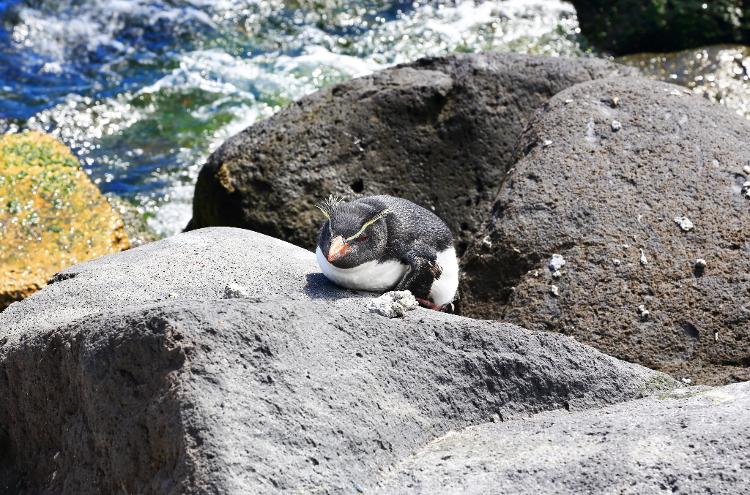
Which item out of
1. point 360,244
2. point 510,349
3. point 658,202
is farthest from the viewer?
point 658,202

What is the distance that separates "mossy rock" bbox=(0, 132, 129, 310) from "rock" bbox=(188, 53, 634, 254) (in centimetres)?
95

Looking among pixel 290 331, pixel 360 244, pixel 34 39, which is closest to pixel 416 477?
pixel 290 331

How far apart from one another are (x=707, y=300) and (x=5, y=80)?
28.7 feet

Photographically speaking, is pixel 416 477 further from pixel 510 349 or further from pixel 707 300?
pixel 707 300

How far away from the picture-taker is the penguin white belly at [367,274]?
482 centimetres

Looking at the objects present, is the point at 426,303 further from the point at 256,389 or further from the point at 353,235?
the point at 256,389

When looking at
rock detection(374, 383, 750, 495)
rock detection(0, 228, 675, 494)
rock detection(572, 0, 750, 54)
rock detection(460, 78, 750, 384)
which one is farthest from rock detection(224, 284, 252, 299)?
rock detection(572, 0, 750, 54)

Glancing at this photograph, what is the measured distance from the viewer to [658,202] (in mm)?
5461

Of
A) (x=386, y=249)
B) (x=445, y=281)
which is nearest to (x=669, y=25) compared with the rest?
(x=445, y=281)

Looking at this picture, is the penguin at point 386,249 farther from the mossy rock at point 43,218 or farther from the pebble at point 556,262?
the mossy rock at point 43,218

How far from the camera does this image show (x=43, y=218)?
7.56 metres

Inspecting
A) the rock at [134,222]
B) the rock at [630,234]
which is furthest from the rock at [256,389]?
the rock at [134,222]

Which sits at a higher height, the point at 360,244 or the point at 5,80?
the point at 360,244

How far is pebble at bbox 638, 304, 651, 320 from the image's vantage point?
5.12m
